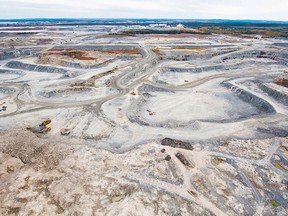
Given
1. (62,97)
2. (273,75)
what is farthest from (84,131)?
(273,75)

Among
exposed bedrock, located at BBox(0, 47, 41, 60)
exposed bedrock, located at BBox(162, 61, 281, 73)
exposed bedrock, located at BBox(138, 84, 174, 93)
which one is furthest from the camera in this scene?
exposed bedrock, located at BBox(0, 47, 41, 60)

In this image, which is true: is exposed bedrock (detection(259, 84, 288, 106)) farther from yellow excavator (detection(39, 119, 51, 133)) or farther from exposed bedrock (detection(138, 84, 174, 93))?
yellow excavator (detection(39, 119, 51, 133))

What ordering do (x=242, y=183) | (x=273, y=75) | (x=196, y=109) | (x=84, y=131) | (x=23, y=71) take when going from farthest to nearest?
(x=23, y=71) → (x=273, y=75) → (x=196, y=109) → (x=84, y=131) → (x=242, y=183)

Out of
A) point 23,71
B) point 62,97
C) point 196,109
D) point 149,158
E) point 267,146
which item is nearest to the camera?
point 149,158

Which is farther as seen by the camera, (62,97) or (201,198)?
(62,97)

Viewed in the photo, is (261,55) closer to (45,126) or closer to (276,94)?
(276,94)

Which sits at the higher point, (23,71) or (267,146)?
(267,146)

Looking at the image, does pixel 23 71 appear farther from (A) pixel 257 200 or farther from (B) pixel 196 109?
(A) pixel 257 200

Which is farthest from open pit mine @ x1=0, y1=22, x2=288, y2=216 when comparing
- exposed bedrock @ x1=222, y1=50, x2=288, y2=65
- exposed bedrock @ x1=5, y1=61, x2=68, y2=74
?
exposed bedrock @ x1=222, y1=50, x2=288, y2=65
